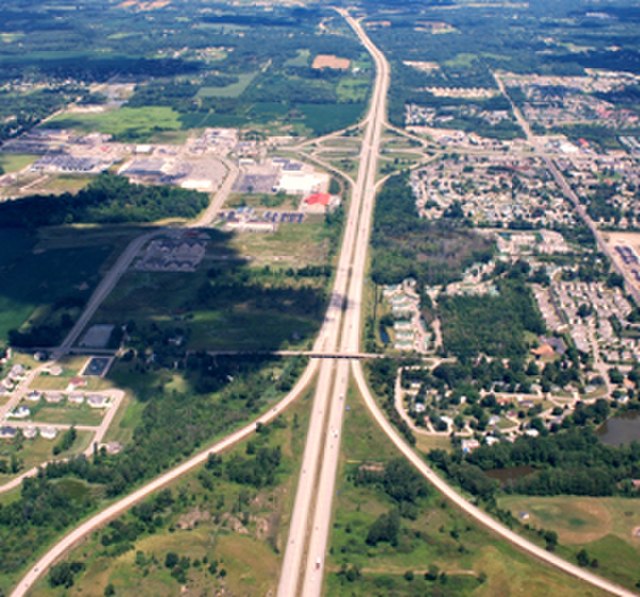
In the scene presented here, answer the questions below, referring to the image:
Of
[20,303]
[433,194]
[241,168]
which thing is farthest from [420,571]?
[241,168]

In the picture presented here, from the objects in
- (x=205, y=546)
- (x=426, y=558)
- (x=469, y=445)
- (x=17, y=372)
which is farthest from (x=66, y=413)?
(x=469, y=445)

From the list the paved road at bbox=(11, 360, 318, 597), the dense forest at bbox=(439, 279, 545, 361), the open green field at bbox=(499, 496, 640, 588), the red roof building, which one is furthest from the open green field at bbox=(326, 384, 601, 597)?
the red roof building

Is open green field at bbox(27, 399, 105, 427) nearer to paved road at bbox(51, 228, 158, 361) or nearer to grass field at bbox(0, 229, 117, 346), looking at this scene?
paved road at bbox(51, 228, 158, 361)

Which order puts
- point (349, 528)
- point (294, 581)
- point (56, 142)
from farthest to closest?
1. point (56, 142)
2. point (349, 528)
3. point (294, 581)

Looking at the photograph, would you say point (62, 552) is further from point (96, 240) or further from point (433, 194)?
point (433, 194)

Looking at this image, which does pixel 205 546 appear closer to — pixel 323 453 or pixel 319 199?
pixel 323 453
